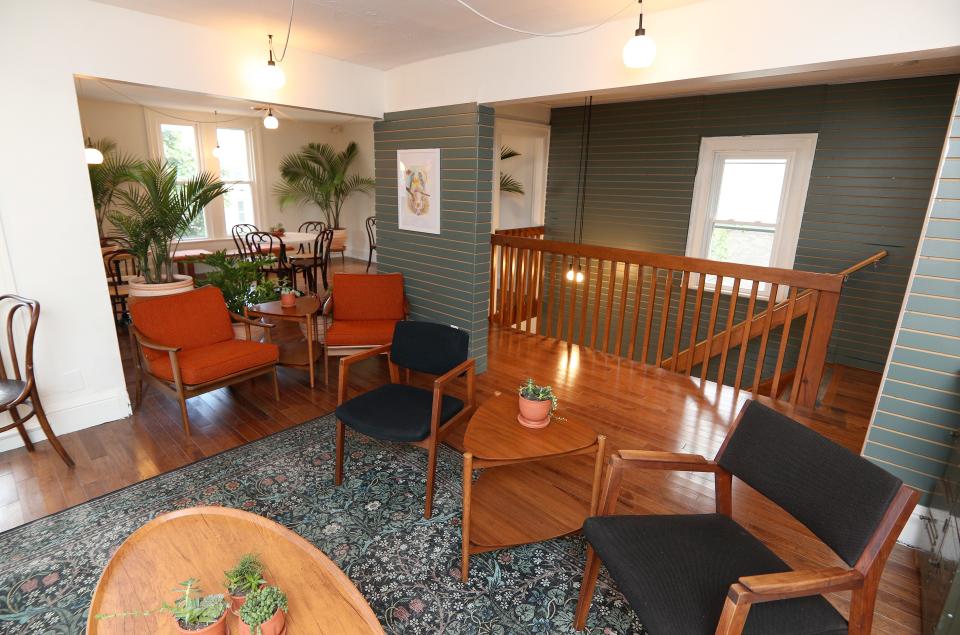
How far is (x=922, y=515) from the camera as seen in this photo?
7.38ft

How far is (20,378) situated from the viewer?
2.85 m

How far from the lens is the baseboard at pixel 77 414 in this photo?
2878 millimetres

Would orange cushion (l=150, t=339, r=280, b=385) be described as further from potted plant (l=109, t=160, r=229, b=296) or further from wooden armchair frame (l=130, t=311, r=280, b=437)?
potted plant (l=109, t=160, r=229, b=296)

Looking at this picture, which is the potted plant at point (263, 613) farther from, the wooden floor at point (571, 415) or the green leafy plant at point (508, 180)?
the green leafy plant at point (508, 180)

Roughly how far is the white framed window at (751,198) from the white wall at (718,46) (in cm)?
282

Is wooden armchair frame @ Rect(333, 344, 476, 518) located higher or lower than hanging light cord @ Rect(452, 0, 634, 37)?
lower

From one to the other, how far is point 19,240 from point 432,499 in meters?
2.78

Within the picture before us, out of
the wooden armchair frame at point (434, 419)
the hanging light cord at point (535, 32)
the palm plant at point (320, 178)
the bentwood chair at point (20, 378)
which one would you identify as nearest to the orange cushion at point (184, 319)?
the bentwood chair at point (20, 378)

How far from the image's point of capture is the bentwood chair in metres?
2.53

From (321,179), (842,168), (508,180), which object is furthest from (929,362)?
(321,179)

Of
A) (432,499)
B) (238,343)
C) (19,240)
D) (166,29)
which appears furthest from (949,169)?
(19,240)

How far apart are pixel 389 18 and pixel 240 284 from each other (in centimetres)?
261

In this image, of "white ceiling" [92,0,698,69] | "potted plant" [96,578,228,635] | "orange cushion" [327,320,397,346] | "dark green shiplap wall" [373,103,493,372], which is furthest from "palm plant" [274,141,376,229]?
Answer: "potted plant" [96,578,228,635]

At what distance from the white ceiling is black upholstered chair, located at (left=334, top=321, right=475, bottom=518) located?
1.84m
